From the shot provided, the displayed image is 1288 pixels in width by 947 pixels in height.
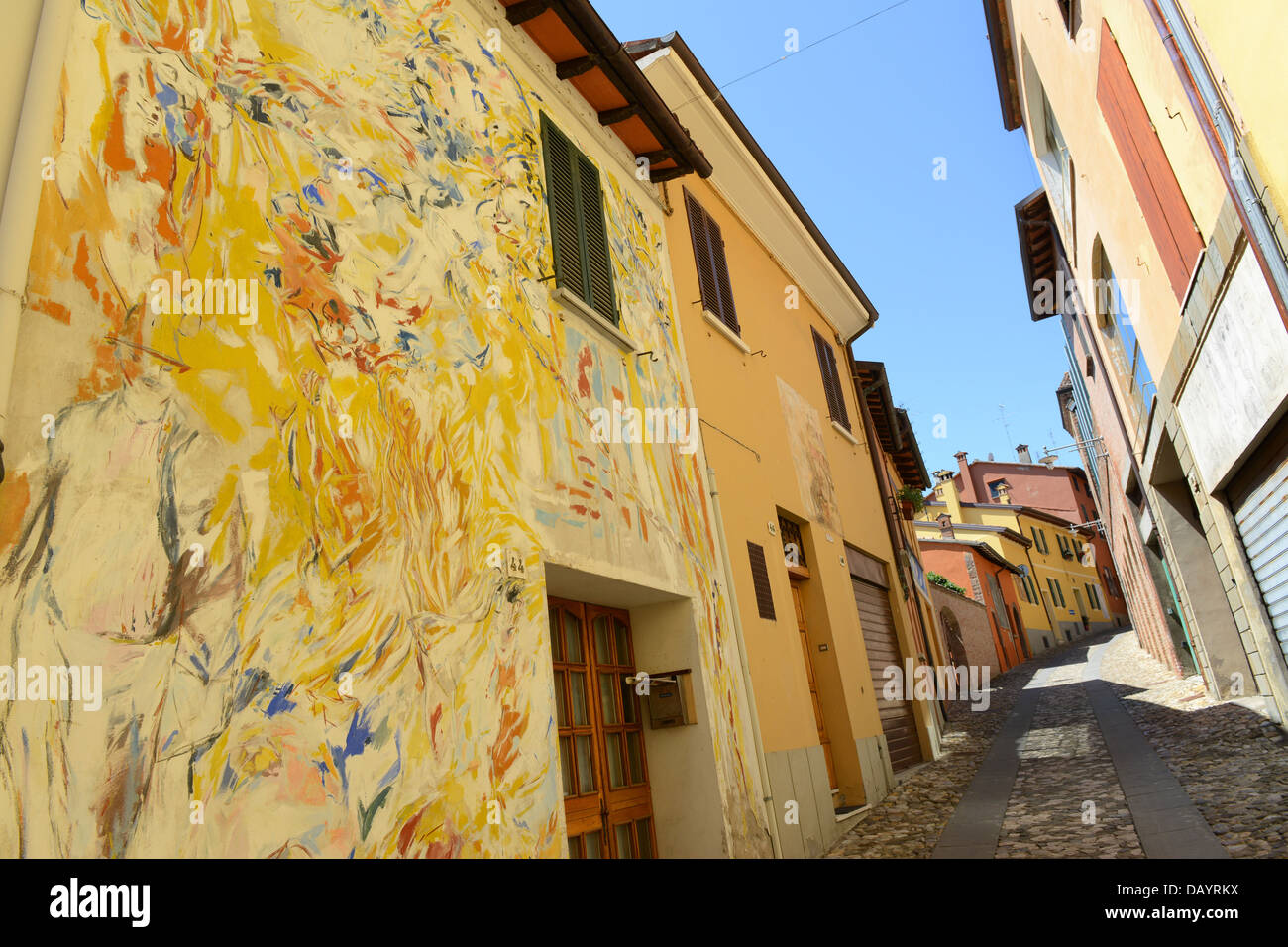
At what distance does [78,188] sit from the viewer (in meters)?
2.78

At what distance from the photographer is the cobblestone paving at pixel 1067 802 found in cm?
587

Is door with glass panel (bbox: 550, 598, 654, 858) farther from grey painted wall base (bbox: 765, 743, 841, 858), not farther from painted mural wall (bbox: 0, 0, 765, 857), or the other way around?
grey painted wall base (bbox: 765, 743, 841, 858)

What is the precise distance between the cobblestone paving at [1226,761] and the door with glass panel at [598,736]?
361 cm

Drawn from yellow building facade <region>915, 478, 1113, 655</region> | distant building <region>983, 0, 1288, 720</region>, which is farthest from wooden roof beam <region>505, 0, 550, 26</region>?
yellow building facade <region>915, 478, 1113, 655</region>

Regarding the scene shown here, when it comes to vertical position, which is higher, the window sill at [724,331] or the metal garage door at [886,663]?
the window sill at [724,331]

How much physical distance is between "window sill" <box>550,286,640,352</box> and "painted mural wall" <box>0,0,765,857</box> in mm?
393

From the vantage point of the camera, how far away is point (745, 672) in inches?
269

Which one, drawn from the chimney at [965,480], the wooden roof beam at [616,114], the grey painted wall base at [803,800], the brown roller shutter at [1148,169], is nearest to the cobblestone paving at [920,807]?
the grey painted wall base at [803,800]

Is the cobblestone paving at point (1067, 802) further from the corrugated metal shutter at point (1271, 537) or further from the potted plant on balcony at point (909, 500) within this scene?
the potted plant on balcony at point (909, 500)
